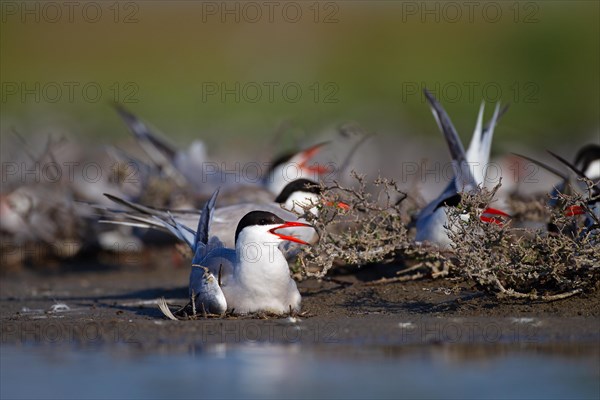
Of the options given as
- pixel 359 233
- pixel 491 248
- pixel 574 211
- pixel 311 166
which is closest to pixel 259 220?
pixel 359 233

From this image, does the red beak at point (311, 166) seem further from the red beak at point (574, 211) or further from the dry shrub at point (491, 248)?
the red beak at point (574, 211)

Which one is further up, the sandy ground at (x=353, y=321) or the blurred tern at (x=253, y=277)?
the blurred tern at (x=253, y=277)

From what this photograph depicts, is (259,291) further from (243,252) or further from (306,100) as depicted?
(306,100)

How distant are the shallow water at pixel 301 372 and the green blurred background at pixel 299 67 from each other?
35.1 ft

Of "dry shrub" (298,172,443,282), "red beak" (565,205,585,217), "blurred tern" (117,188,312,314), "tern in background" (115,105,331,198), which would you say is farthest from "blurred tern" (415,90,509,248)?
"tern in background" (115,105,331,198)

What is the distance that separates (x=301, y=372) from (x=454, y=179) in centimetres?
249

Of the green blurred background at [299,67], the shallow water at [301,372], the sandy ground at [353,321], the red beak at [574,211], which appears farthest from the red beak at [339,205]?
the green blurred background at [299,67]

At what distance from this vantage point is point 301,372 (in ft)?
15.4

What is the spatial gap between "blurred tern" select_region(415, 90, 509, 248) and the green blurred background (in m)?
8.45

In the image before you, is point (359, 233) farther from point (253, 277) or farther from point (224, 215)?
point (224, 215)

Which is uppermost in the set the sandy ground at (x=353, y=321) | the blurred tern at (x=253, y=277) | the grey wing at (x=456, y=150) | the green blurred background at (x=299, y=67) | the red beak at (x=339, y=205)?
the green blurred background at (x=299, y=67)

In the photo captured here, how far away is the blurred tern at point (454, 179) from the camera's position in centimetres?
655

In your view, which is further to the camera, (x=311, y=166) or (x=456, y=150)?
(x=311, y=166)

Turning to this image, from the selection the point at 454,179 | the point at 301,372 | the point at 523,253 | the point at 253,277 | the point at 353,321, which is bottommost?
the point at 301,372
